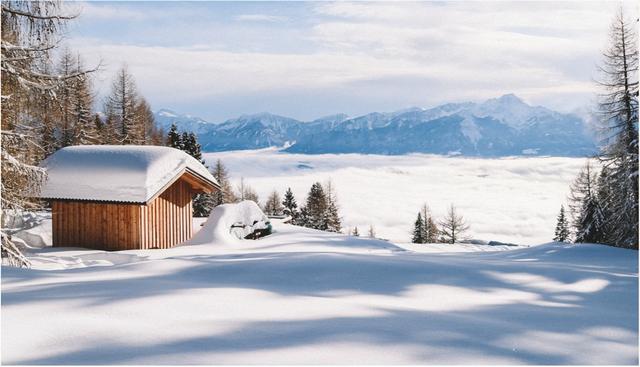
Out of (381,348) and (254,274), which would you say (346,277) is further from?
(381,348)

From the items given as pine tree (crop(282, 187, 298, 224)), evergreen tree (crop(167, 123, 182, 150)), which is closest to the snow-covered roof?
evergreen tree (crop(167, 123, 182, 150))

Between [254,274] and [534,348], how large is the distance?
14.5ft

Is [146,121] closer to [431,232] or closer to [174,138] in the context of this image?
[174,138]

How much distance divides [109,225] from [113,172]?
191 centimetres

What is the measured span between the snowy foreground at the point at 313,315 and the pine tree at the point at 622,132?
16761 mm

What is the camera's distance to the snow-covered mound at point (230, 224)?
19.8m

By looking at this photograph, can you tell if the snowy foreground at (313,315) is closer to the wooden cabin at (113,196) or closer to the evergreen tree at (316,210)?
the wooden cabin at (113,196)

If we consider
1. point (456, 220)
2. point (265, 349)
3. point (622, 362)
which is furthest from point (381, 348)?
point (456, 220)

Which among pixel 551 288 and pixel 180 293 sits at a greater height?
pixel 180 293

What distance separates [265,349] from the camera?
13.2 ft

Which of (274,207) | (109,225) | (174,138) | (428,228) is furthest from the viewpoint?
(274,207)

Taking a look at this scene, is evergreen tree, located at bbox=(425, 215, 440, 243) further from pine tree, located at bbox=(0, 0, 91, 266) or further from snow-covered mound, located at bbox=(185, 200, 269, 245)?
pine tree, located at bbox=(0, 0, 91, 266)

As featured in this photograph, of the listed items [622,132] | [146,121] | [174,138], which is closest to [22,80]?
[622,132]

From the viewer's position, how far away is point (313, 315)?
5051mm
